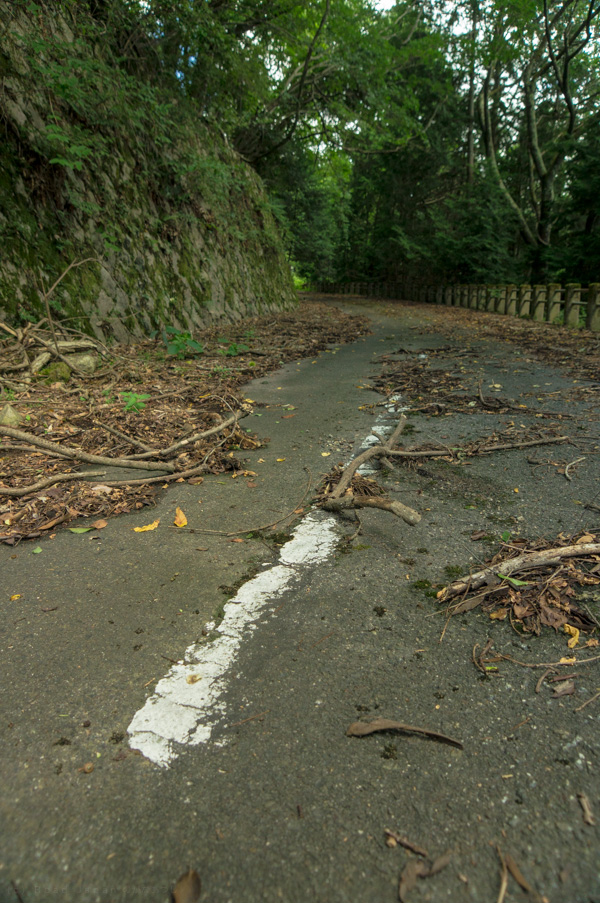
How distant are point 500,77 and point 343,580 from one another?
107 ft

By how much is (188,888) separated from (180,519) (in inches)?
82.5

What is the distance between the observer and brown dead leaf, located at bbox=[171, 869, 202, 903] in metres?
1.19

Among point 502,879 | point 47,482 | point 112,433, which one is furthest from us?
point 112,433

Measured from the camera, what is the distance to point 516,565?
238cm

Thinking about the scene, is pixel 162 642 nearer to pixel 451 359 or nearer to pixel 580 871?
pixel 580 871

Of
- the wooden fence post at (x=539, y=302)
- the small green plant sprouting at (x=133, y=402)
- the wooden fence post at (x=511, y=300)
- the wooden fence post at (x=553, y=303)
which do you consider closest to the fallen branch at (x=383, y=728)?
the small green plant sprouting at (x=133, y=402)

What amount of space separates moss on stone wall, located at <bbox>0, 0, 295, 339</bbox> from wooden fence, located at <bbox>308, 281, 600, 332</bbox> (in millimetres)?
9411

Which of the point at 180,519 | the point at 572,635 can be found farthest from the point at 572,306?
the point at 572,635

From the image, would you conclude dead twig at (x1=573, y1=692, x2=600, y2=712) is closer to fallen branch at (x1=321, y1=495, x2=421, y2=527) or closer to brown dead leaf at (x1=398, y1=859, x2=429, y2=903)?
brown dead leaf at (x1=398, y1=859, x2=429, y2=903)

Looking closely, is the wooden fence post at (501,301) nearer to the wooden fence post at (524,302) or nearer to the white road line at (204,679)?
the wooden fence post at (524,302)

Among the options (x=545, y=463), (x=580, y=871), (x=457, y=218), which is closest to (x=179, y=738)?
(x=580, y=871)

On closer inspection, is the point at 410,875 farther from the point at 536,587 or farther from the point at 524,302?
the point at 524,302

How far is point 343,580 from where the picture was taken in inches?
96.7

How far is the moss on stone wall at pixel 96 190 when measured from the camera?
7.54m
